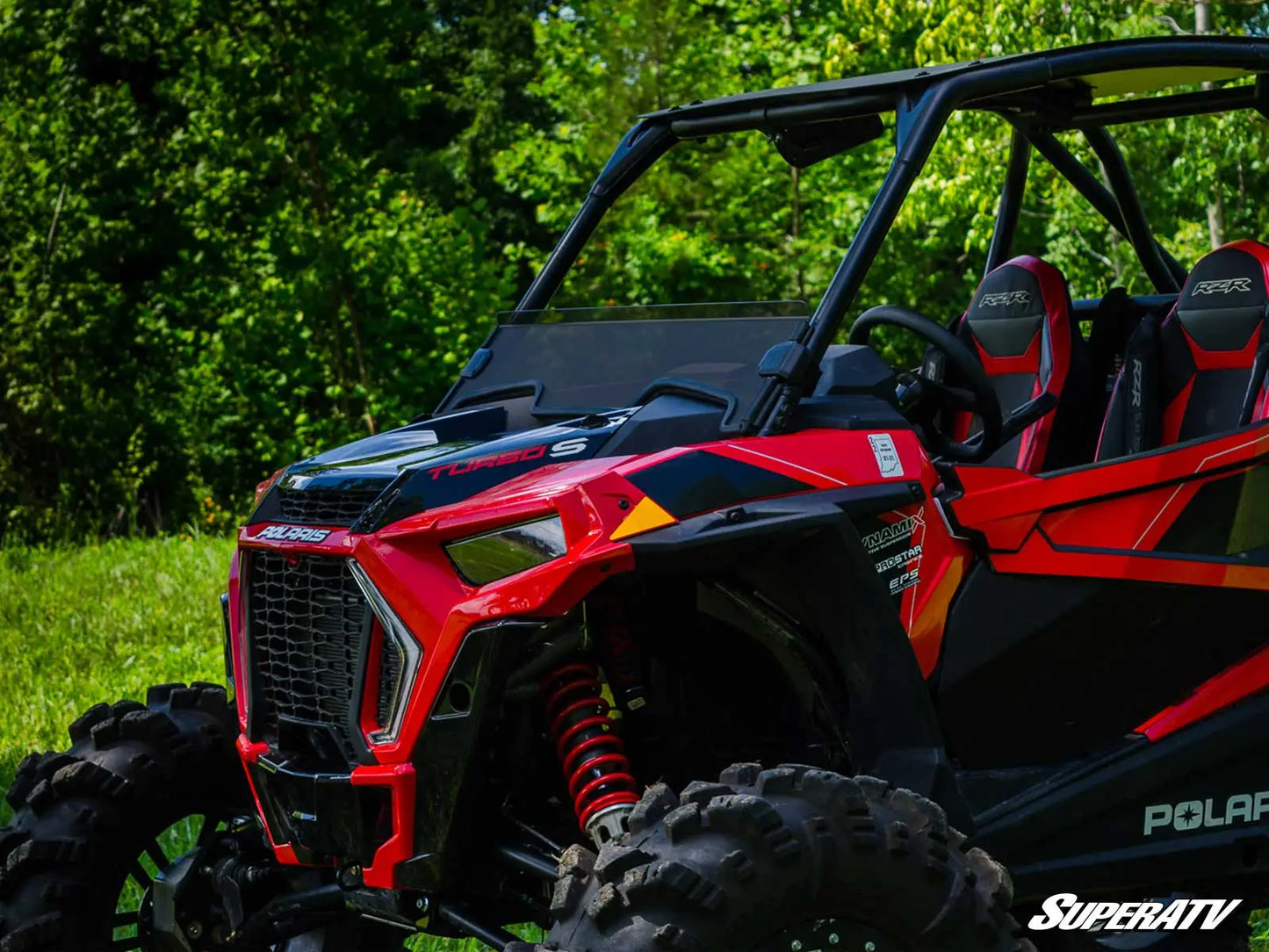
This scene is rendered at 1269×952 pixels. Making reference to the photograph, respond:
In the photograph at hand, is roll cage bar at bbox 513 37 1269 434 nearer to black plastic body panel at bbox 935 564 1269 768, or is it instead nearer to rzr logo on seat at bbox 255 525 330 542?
black plastic body panel at bbox 935 564 1269 768

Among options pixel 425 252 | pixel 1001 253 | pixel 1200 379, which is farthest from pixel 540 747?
pixel 425 252

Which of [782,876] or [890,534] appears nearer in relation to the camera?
[782,876]

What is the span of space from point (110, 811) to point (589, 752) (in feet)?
4.67

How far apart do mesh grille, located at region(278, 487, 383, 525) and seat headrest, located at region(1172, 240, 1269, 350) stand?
7.80ft

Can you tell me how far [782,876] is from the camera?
2.76 meters

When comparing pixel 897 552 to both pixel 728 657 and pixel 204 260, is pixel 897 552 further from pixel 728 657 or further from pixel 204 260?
pixel 204 260

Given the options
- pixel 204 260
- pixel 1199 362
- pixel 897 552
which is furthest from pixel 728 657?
pixel 204 260

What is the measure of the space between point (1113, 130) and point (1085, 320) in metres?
5.90

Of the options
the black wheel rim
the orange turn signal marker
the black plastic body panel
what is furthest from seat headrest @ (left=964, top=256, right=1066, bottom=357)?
the black wheel rim

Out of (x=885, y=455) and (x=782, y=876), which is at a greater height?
(x=885, y=455)

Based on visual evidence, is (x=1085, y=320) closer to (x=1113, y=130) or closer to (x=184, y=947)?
(x=184, y=947)

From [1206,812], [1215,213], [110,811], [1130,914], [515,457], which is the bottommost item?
[1130,914]

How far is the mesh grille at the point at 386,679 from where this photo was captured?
122 inches

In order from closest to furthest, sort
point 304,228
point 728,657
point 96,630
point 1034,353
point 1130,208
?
point 728,657, point 1034,353, point 1130,208, point 96,630, point 304,228
